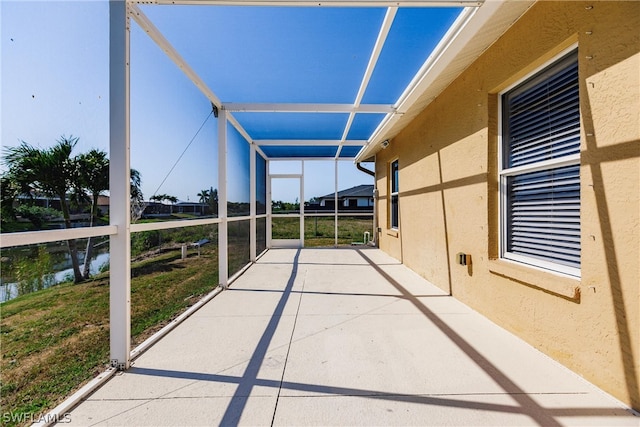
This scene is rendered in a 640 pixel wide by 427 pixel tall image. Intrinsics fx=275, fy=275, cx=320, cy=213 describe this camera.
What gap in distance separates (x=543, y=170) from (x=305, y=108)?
9.50 feet

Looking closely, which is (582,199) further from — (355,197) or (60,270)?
(355,197)

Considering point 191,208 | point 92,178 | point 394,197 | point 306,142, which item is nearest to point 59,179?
point 92,178

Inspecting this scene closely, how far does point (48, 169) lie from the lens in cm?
153

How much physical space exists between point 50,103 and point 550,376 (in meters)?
3.42

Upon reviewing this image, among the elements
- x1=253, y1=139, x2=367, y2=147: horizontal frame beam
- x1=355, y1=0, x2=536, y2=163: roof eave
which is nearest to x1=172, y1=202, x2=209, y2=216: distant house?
x1=253, y1=139, x2=367, y2=147: horizontal frame beam

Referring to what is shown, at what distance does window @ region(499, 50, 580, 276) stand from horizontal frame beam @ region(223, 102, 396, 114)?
1770 millimetres

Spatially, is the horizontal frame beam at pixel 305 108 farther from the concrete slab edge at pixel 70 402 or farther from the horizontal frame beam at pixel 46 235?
the concrete slab edge at pixel 70 402

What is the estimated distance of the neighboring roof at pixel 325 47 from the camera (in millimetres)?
2143

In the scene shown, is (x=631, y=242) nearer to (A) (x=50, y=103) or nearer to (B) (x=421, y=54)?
(B) (x=421, y=54)

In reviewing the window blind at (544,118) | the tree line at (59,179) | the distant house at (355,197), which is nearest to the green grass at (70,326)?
the tree line at (59,179)

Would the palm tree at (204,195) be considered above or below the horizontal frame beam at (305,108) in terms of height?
below

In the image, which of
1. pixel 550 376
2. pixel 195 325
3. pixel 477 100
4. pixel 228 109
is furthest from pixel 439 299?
pixel 228 109

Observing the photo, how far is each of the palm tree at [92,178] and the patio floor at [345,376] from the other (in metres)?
0.88

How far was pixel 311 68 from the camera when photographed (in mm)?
3014
